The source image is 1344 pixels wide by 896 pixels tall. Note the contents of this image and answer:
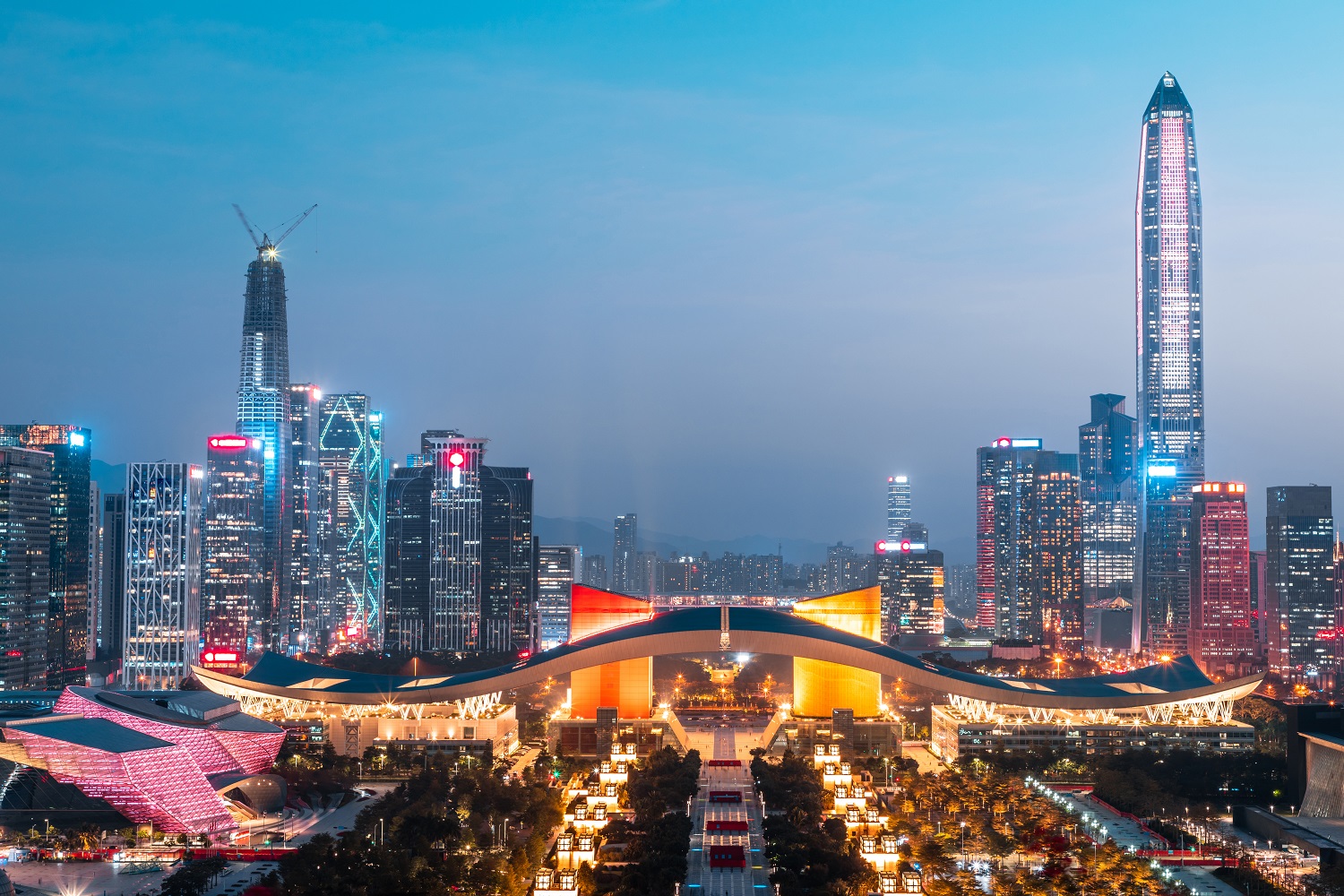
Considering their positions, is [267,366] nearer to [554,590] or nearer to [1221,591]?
[554,590]

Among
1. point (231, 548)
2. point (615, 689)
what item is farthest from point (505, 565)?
point (615, 689)

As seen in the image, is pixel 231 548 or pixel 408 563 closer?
pixel 231 548

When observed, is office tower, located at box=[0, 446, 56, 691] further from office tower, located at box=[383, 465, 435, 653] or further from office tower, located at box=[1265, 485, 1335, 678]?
office tower, located at box=[1265, 485, 1335, 678]

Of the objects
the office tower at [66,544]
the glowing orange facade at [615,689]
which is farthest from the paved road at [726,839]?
the office tower at [66,544]

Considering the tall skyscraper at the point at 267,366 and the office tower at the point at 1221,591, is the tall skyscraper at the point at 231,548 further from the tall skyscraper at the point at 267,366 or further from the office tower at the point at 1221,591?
the office tower at the point at 1221,591

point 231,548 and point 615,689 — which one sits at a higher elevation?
point 231,548

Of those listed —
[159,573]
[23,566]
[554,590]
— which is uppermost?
[23,566]

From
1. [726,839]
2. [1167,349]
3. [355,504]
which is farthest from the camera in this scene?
[355,504]
